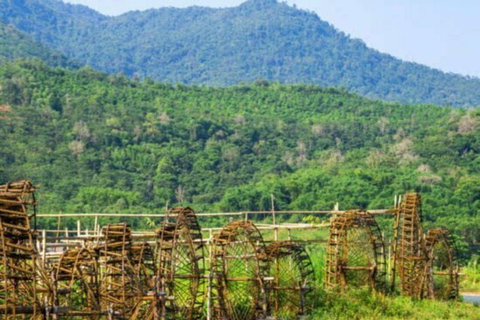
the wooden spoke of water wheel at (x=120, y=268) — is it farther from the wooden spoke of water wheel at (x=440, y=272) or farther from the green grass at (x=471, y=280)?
the green grass at (x=471, y=280)

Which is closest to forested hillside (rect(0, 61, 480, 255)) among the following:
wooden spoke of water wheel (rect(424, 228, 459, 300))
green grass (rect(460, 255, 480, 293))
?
green grass (rect(460, 255, 480, 293))

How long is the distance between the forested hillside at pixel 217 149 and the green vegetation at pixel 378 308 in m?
24.2

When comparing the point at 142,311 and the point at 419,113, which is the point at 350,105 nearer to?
the point at 419,113

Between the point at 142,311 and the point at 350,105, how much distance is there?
76.3 m

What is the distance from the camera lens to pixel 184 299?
1441 cm

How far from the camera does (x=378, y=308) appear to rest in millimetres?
17031

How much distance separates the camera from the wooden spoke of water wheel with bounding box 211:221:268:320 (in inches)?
582

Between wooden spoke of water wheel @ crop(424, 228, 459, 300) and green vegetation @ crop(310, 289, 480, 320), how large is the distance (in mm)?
1138

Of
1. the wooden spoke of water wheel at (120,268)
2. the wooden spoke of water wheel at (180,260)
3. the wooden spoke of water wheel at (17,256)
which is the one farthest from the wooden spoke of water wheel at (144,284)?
the wooden spoke of water wheel at (17,256)

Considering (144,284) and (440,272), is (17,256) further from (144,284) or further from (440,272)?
(440,272)

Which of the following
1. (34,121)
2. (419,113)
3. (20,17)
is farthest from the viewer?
(20,17)

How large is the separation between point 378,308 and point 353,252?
1.74 metres

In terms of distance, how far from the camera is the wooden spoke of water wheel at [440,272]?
1961cm

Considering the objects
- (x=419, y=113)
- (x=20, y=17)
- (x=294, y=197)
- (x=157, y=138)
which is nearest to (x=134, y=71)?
(x=20, y=17)
